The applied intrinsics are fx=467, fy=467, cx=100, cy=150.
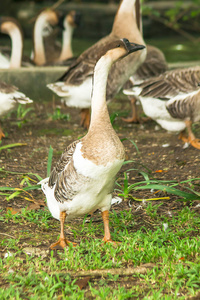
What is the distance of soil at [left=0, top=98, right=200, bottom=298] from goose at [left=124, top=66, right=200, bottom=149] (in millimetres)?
247

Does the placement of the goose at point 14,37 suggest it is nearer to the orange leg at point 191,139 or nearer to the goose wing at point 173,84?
the goose wing at point 173,84

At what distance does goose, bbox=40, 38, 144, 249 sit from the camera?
3.47m

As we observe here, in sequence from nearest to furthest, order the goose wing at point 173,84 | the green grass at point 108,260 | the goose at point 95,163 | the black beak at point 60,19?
the green grass at point 108,260 < the goose at point 95,163 < the goose wing at point 173,84 < the black beak at point 60,19

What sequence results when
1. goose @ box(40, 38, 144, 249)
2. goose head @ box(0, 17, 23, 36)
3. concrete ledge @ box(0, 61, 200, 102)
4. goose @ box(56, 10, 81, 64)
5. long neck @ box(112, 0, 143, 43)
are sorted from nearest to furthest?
goose @ box(40, 38, 144, 249), long neck @ box(112, 0, 143, 43), concrete ledge @ box(0, 61, 200, 102), goose head @ box(0, 17, 23, 36), goose @ box(56, 10, 81, 64)

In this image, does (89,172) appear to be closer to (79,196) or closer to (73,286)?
(79,196)

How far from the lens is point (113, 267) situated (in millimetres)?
3477

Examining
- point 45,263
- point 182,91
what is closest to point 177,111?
point 182,91

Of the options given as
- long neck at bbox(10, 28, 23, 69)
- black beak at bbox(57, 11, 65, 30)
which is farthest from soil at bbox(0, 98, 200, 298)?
black beak at bbox(57, 11, 65, 30)

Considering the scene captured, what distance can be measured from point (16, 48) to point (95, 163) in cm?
554

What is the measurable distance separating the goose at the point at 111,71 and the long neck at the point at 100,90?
285cm

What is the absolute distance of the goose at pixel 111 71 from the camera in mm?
6520

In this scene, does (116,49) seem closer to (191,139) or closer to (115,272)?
(115,272)

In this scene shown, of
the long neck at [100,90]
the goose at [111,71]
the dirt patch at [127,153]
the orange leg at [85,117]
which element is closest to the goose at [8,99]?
the dirt patch at [127,153]

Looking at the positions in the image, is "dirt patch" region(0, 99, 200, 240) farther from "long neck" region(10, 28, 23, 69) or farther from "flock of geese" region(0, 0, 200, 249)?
"long neck" region(10, 28, 23, 69)
